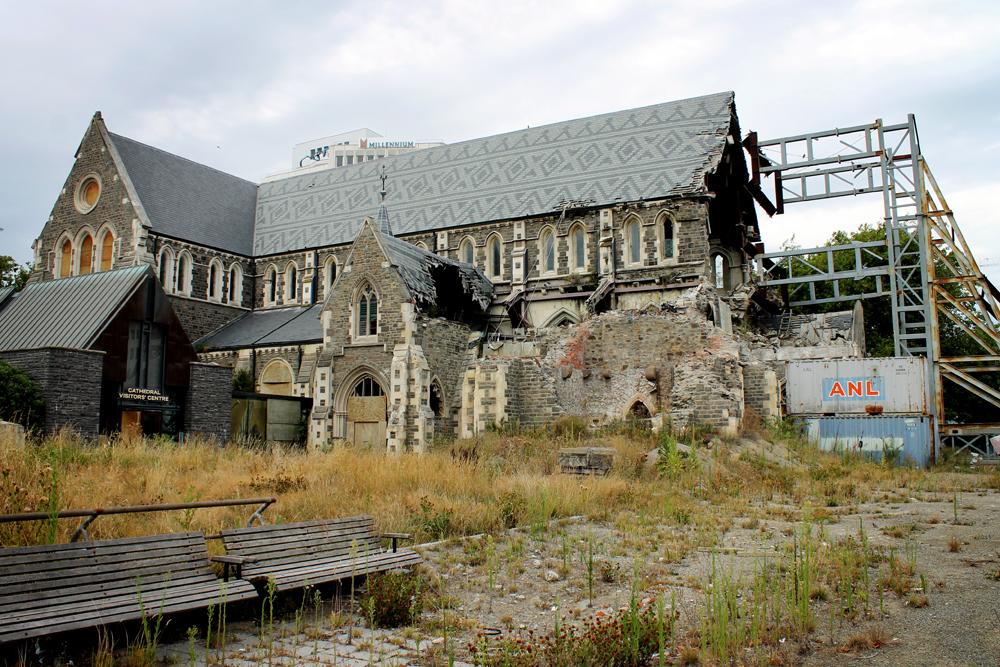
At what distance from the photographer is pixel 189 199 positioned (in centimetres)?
3425

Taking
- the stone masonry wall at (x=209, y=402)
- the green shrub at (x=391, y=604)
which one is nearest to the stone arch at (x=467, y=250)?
the stone masonry wall at (x=209, y=402)

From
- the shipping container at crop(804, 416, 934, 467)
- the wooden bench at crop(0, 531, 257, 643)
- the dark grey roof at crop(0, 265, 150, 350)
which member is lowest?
the wooden bench at crop(0, 531, 257, 643)

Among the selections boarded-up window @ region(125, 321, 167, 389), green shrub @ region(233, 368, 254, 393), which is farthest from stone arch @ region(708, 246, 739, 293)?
boarded-up window @ region(125, 321, 167, 389)

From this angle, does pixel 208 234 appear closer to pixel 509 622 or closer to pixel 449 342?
pixel 449 342

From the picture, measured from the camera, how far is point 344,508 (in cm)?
980

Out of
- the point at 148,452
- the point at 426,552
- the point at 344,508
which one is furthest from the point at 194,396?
the point at 426,552

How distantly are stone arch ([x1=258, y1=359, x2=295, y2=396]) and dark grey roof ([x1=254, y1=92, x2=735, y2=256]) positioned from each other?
23.0 ft

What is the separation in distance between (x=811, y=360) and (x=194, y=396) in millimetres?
16886

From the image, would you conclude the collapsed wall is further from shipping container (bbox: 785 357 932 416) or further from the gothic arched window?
the gothic arched window

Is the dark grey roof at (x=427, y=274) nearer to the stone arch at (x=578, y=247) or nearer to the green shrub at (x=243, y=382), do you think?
the stone arch at (x=578, y=247)

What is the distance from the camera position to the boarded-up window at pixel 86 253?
3152 centimetres

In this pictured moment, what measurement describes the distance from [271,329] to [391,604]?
26.0 meters

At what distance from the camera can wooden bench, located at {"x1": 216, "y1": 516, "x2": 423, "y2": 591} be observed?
646 cm

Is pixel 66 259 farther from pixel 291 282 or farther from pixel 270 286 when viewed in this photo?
pixel 291 282
